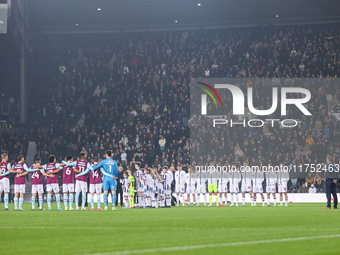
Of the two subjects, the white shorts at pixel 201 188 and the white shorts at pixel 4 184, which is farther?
the white shorts at pixel 201 188

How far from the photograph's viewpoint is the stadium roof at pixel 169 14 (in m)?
41.4

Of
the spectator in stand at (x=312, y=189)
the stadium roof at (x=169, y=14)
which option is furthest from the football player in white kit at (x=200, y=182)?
the stadium roof at (x=169, y=14)

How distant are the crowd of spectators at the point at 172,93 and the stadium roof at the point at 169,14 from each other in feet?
3.54

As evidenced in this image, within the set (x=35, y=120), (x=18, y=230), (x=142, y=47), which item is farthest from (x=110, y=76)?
(x=18, y=230)

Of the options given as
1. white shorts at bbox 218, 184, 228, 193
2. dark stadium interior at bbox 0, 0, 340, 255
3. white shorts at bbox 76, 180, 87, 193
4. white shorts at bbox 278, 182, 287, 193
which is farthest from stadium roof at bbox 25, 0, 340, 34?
white shorts at bbox 76, 180, 87, 193

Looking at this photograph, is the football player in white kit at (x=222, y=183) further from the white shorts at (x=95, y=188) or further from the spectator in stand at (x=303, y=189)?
the white shorts at (x=95, y=188)

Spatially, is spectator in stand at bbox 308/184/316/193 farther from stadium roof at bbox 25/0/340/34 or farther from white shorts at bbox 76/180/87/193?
stadium roof at bbox 25/0/340/34

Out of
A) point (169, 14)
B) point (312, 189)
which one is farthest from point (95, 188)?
point (169, 14)

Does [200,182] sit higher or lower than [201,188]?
higher

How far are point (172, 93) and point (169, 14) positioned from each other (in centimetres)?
801

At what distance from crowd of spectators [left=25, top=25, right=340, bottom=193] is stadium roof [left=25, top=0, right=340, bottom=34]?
3.54ft

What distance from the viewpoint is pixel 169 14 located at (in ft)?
145

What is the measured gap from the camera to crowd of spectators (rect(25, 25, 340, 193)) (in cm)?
3381

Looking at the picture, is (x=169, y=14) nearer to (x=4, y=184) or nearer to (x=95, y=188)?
(x=4, y=184)
